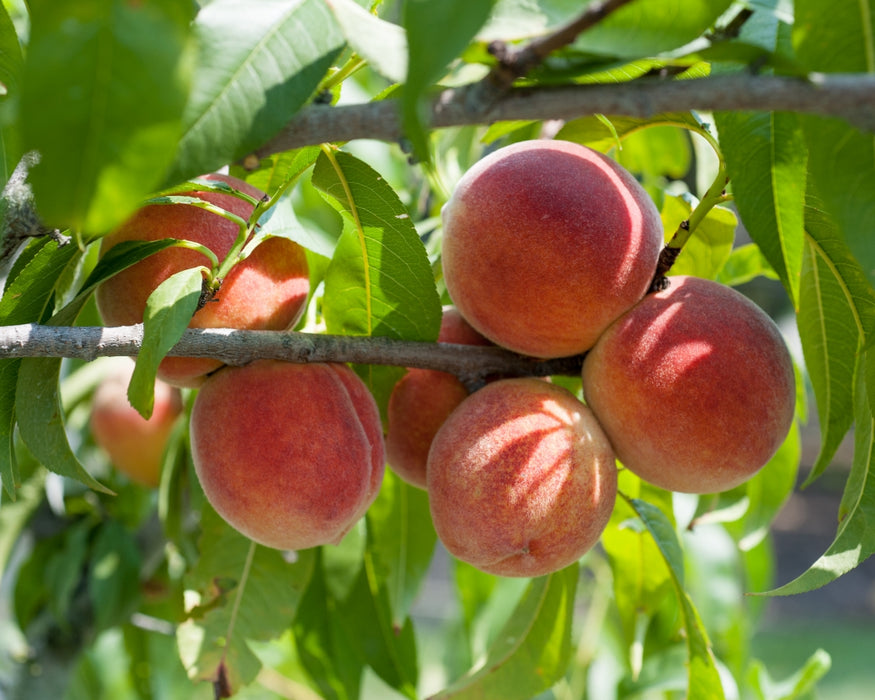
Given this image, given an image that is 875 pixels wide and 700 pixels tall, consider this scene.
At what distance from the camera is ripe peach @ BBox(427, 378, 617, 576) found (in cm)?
69

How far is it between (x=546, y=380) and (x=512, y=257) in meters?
0.14

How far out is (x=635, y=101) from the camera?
0.44m

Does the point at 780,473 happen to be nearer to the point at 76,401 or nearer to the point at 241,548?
the point at 241,548

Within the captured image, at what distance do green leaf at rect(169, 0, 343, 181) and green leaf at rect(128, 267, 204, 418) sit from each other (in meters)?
0.13

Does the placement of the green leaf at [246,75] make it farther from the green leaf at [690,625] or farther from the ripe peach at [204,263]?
the green leaf at [690,625]

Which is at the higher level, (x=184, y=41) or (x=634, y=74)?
(x=184, y=41)

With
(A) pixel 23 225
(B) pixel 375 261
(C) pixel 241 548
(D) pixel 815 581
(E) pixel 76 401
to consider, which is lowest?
(E) pixel 76 401

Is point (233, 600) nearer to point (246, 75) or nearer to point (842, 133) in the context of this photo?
point (246, 75)

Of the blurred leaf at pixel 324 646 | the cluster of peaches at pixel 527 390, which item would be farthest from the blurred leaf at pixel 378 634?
the cluster of peaches at pixel 527 390

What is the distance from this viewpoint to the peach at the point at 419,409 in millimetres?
837

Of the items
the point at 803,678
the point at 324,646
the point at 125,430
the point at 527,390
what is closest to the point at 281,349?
the point at 527,390

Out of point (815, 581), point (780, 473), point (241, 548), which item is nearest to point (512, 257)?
point (815, 581)

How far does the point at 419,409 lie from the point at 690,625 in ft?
1.11

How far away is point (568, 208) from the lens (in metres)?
0.70
